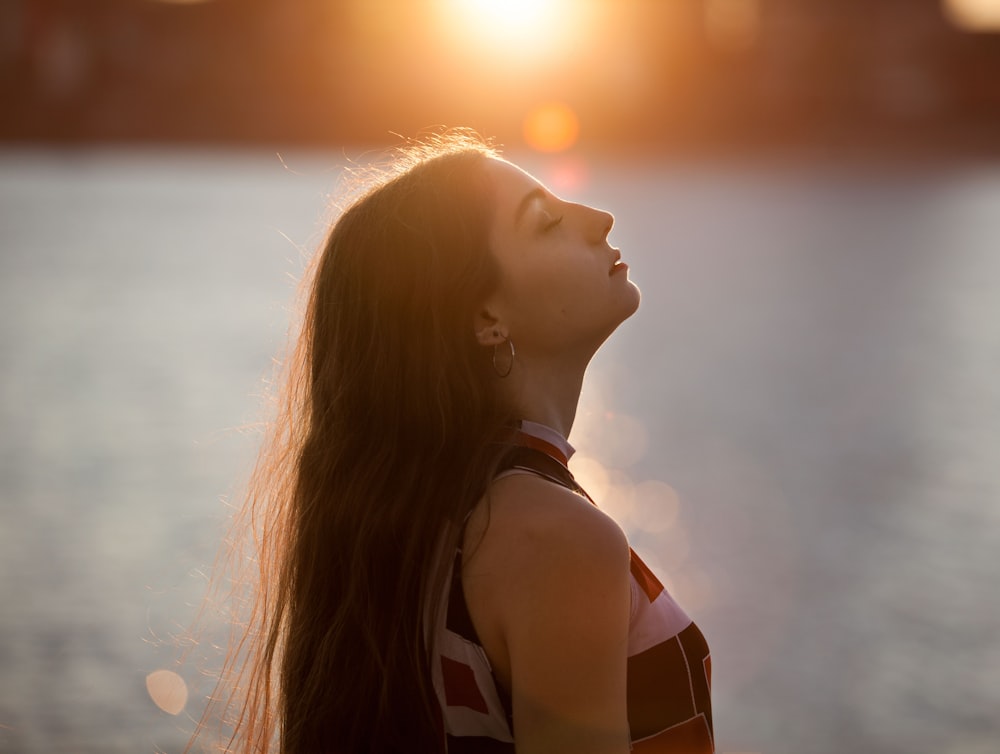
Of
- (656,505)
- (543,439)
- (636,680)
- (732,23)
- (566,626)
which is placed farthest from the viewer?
(732,23)

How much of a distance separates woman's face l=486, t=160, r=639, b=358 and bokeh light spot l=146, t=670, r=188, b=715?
4595 millimetres

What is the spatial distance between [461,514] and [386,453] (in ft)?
0.68

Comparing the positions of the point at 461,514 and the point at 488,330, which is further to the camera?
the point at 488,330

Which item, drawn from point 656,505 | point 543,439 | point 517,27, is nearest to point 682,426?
point 656,505

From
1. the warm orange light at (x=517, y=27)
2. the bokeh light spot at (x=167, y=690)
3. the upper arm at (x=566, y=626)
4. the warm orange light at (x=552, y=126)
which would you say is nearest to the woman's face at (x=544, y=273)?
the upper arm at (x=566, y=626)

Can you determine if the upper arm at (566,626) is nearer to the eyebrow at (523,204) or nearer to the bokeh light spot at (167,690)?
the eyebrow at (523,204)

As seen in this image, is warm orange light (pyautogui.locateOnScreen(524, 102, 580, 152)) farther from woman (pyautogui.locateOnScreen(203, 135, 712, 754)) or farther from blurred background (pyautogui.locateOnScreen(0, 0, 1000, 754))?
woman (pyautogui.locateOnScreen(203, 135, 712, 754))

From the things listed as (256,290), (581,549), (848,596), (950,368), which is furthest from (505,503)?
(256,290)

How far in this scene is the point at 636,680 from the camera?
1674 millimetres

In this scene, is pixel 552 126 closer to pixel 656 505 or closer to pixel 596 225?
pixel 656 505

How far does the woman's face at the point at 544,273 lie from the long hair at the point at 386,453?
0.03 m

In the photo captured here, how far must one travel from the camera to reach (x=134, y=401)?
13.5 metres

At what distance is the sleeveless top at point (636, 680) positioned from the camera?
1662 mm

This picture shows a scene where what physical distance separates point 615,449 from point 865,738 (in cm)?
624
